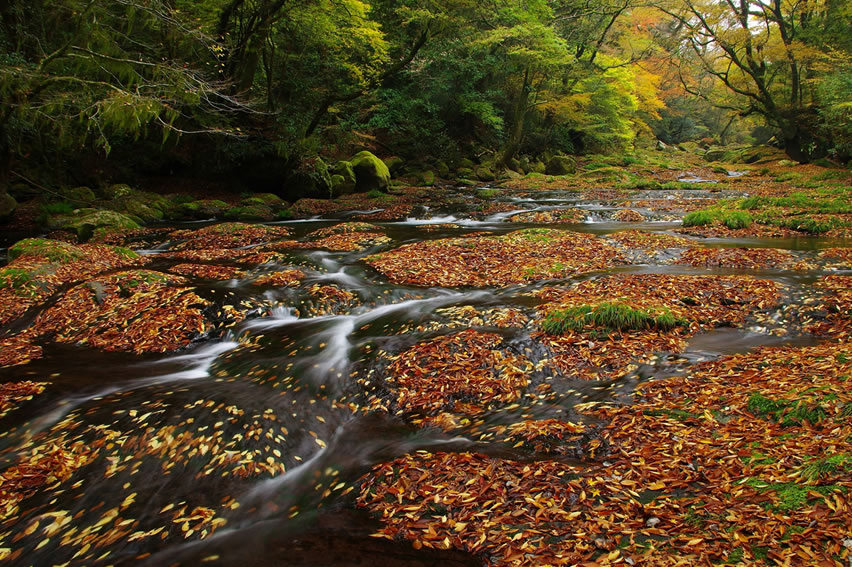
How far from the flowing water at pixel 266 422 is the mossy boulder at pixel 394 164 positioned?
71.5 ft

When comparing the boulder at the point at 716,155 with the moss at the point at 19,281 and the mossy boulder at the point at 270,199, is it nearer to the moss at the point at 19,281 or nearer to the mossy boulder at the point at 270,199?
the mossy boulder at the point at 270,199

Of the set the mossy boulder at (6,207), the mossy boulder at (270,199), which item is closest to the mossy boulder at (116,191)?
the mossy boulder at (6,207)

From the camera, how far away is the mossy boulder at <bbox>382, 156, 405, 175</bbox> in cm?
2859

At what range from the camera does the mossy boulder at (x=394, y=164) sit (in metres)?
28.6

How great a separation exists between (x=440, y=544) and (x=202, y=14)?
2149 cm

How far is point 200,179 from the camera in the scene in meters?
21.9

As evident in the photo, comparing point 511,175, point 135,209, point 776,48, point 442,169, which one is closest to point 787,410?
point 135,209

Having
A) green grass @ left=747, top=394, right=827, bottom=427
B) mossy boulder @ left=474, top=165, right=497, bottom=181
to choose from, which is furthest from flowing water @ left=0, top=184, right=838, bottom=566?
mossy boulder @ left=474, top=165, right=497, bottom=181

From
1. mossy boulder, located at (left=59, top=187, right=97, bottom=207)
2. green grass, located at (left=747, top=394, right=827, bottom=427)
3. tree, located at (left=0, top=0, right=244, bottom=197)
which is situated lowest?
green grass, located at (left=747, top=394, right=827, bottom=427)

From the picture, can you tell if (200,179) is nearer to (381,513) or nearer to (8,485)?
(8,485)

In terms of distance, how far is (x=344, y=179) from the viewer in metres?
23.2

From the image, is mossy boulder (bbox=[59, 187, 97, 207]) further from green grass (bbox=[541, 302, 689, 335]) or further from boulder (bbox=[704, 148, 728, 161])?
boulder (bbox=[704, 148, 728, 161])

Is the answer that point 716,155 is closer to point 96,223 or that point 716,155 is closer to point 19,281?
point 96,223

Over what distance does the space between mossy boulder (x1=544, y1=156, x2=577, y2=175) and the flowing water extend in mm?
28092
